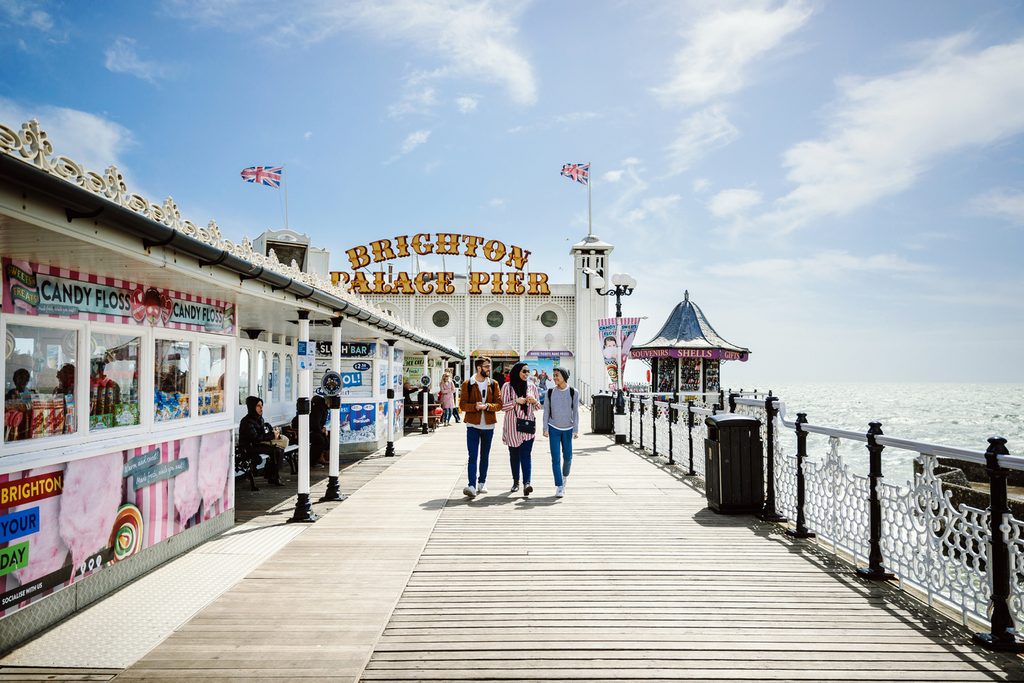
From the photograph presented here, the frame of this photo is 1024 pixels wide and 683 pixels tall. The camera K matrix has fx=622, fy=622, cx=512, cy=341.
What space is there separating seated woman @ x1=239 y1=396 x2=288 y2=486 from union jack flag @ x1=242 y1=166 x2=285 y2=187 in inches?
434

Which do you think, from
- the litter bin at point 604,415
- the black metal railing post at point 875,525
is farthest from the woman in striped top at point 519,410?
the litter bin at point 604,415

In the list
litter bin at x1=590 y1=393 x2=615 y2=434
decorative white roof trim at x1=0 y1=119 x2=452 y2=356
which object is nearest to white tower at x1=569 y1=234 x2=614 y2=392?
litter bin at x1=590 y1=393 x2=615 y2=434

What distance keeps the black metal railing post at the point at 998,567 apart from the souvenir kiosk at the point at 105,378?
5.65m

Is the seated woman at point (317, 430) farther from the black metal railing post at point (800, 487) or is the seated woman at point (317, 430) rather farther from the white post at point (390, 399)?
the black metal railing post at point (800, 487)

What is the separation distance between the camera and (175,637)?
4082 millimetres

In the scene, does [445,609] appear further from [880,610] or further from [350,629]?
[880,610]

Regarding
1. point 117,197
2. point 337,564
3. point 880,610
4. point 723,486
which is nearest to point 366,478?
point 337,564

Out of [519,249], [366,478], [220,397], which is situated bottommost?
[366,478]

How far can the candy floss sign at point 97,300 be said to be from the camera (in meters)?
4.28

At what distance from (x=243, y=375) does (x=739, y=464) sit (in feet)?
29.7

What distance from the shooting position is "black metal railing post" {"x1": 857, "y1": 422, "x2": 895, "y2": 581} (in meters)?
5.10

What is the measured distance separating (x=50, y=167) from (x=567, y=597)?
4.39 meters

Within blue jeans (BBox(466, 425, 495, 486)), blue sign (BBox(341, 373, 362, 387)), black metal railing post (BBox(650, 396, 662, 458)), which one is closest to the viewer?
blue jeans (BBox(466, 425, 495, 486))

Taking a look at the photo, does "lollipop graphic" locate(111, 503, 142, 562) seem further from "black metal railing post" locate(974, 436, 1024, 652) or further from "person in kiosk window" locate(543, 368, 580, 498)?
"black metal railing post" locate(974, 436, 1024, 652)
